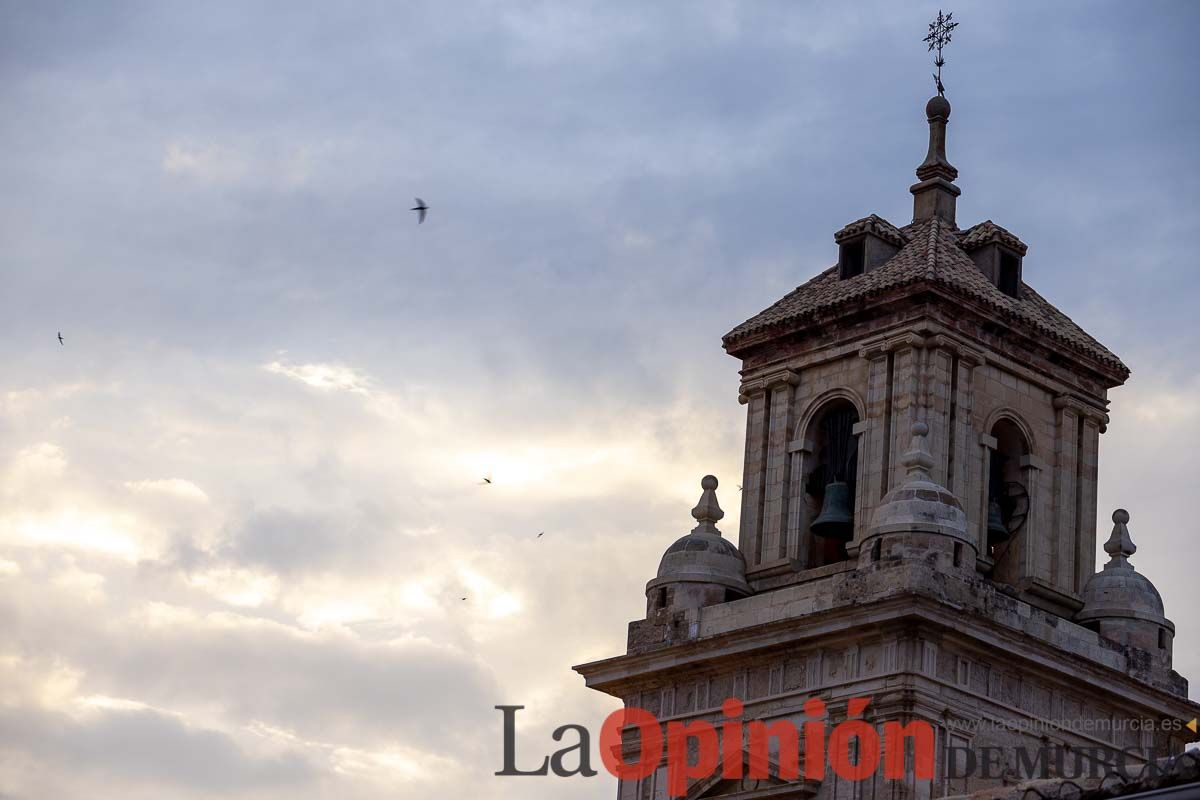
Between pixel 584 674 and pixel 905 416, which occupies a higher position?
pixel 905 416

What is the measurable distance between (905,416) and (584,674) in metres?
6.21

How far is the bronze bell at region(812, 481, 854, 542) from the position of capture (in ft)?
125

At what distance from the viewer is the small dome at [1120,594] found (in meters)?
38.0

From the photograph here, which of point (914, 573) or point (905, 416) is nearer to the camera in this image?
point (914, 573)

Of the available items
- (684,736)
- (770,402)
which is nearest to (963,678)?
(684,736)

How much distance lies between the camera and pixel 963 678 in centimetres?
3491

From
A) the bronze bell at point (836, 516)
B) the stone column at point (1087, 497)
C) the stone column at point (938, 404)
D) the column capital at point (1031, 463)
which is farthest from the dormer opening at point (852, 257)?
the stone column at point (1087, 497)

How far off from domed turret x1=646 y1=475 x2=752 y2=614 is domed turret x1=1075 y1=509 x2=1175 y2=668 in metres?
5.26

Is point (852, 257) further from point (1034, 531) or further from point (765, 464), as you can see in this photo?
point (1034, 531)

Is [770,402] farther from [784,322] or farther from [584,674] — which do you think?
[584,674]

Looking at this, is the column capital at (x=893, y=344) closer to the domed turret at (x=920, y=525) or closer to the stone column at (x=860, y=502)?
the stone column at (x=860, y=502)

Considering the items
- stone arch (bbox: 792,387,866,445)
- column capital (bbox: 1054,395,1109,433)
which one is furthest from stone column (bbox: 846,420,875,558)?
column capital (bbox: 1054,395,1109,433)

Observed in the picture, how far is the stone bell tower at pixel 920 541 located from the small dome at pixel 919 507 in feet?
0.14

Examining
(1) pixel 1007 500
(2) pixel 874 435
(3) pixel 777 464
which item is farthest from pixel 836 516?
(1) pixel 1007 500
